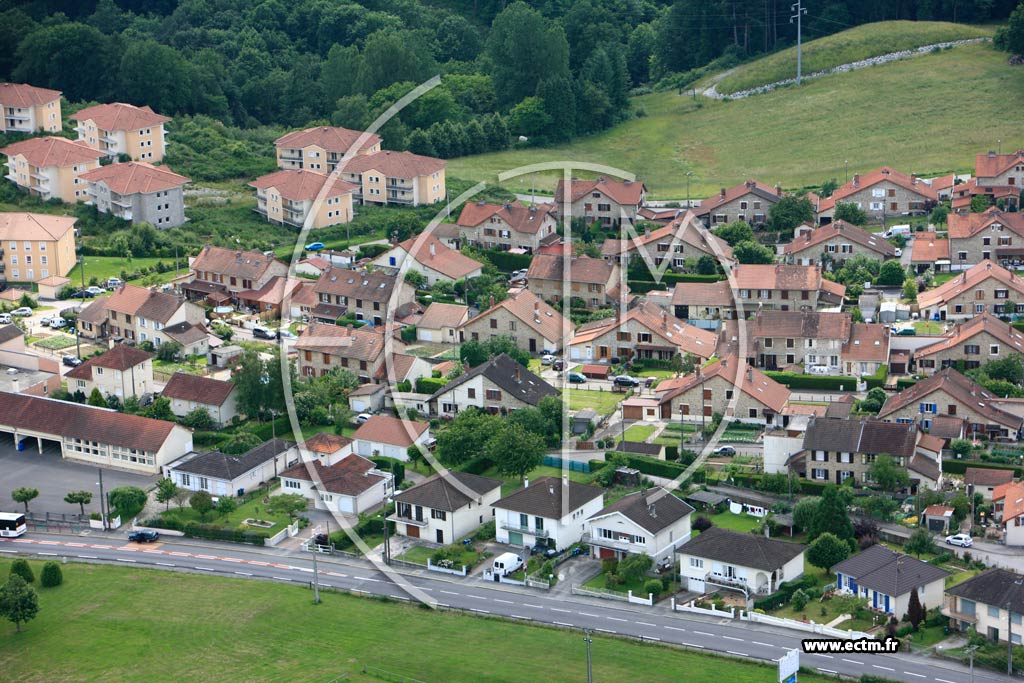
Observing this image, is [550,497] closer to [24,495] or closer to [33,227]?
[24,495]

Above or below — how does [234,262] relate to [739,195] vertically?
below

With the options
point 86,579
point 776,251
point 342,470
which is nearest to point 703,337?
point 776,251

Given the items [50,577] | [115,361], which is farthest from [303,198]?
[50,577]

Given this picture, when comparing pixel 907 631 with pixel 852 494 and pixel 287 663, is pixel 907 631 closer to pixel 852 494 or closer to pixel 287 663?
pixel 852 494

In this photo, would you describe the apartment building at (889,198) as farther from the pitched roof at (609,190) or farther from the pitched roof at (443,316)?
the pitched roof at (443,316)

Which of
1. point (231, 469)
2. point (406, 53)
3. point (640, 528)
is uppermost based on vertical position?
point (406, 53)

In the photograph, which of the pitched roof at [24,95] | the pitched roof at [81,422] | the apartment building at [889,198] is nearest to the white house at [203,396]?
the pitched roof at [81,422]

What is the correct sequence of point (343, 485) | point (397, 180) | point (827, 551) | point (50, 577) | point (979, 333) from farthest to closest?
point (397, 180) < point (979, 333) < point (343, 485) < point (50, 577) < point (827, 551)
